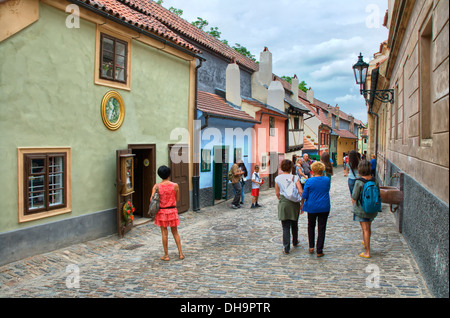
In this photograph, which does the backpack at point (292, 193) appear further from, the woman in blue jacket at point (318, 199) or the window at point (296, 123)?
the window at point (296, 123)

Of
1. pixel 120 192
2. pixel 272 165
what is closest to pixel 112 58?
pixel 120 192

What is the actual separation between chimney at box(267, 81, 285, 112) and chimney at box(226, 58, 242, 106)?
15.5ft

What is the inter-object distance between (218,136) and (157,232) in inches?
239

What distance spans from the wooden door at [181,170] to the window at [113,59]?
9.74 feet

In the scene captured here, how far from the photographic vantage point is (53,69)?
6941mm

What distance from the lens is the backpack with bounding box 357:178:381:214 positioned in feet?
19.6

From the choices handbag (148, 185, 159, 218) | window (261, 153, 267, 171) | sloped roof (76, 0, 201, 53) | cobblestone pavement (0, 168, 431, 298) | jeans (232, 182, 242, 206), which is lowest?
cobblestone pavement (0, 168, 431, 298)

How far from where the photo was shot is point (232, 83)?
55.6 ft

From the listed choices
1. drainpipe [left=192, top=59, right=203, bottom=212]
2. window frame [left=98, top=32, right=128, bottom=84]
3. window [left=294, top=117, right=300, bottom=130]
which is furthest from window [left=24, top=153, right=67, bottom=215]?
window [left=294, top=117, right=300, bottom=130]

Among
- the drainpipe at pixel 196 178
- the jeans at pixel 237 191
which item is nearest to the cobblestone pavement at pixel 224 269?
the drainpipe at pixel 196 178

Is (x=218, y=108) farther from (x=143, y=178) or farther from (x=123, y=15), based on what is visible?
(x=123, y=15)

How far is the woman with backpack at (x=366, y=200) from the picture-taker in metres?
6.00

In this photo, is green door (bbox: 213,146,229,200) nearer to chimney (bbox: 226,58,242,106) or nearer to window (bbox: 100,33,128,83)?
chimney (bbox: 226,58,242,106)
